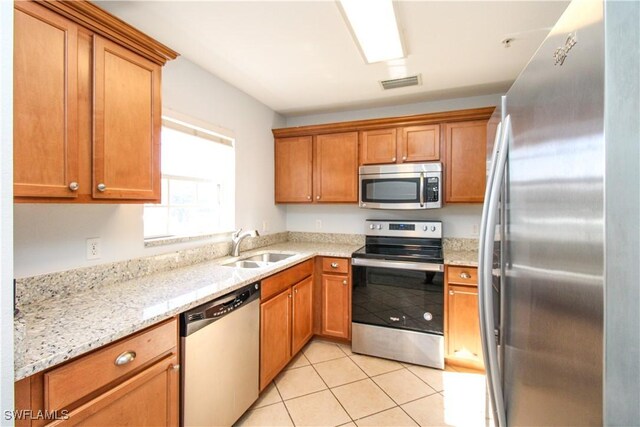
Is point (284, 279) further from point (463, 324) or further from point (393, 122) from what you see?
point (393, 122)

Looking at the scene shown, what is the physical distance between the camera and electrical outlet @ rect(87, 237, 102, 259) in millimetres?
1551

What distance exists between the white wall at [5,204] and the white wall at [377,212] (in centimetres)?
295

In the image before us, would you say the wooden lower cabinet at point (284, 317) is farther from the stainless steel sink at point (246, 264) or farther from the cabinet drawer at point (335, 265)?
the stainless steel sink at point (246, 264)

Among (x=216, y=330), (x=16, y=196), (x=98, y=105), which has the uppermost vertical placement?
(x=98, y=105)

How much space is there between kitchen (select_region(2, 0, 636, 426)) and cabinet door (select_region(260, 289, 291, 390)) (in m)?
0.81

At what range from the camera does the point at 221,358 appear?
158cm

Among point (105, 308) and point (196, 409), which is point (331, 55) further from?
point (196, 409)

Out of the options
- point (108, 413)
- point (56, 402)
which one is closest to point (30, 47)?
point (56, 402)

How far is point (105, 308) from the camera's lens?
1.27m

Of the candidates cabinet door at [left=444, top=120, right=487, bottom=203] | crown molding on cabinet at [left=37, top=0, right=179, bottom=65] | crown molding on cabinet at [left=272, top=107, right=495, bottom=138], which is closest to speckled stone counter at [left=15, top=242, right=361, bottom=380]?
crown molding on cabinet at [left=37, top=0, right=179, bottom=65]

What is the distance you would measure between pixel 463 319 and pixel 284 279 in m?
1.51

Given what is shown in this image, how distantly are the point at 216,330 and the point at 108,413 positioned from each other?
1.80 feet

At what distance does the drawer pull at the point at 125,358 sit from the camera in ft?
3.51

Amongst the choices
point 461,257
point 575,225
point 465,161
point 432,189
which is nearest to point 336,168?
point 432,189
